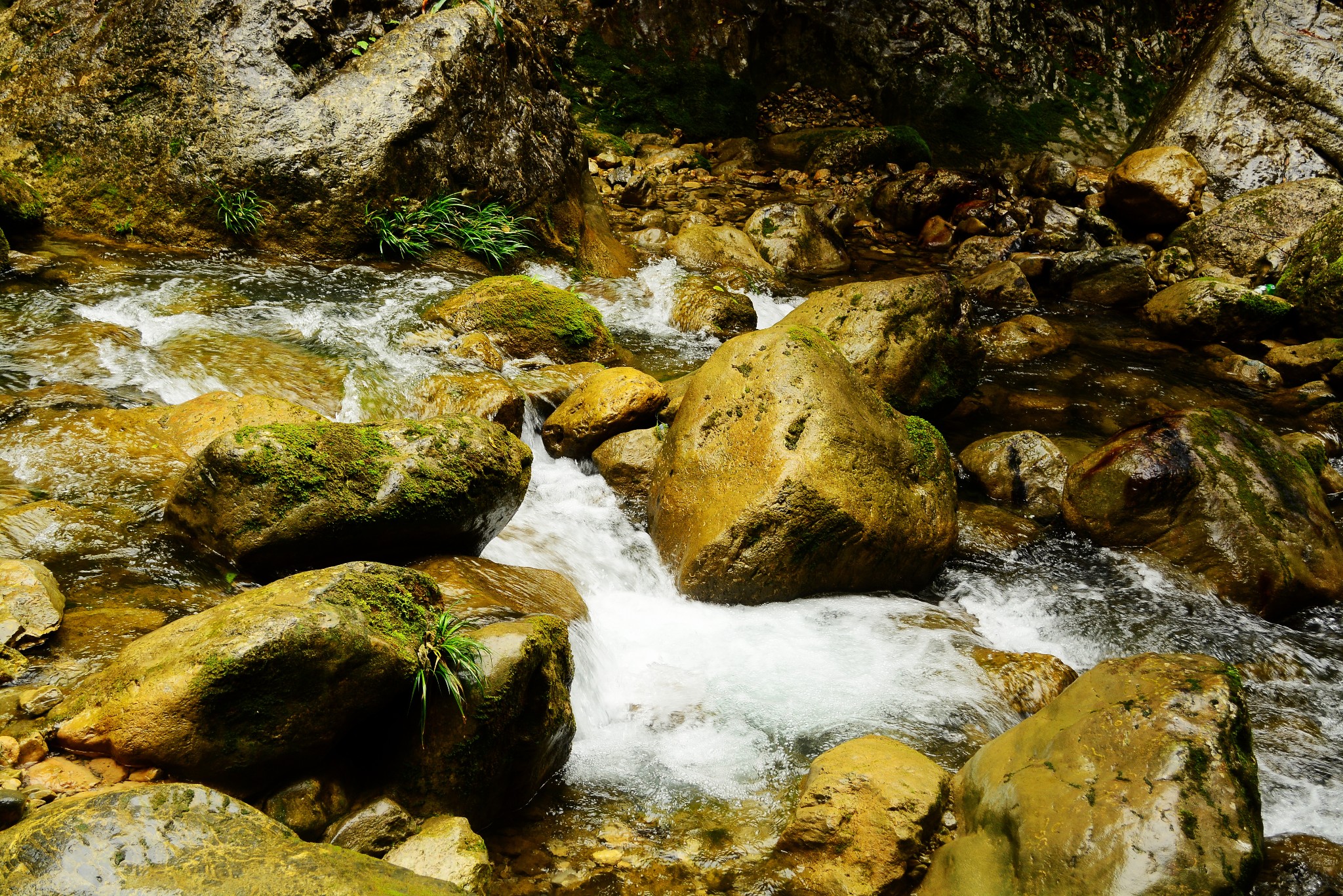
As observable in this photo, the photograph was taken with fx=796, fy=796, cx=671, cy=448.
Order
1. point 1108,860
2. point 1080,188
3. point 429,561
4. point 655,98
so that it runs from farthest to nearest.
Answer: point 655,98
point 1080,188
point 429,561
point 1108,860

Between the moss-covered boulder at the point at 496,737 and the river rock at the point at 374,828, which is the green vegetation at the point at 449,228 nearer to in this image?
the moss-covered boulder at the point at 496,737

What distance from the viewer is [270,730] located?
2.71 metres

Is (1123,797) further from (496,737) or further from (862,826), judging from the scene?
(496,737)

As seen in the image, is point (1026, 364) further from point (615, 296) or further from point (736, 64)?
point (736, 64)

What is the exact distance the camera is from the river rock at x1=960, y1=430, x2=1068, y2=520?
6.66m

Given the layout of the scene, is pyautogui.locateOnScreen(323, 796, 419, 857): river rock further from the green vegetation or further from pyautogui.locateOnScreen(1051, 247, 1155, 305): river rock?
pyautogui.locateOnScreen(1051, 247, 1155, 305): river rock

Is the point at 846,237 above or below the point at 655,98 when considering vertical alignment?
below

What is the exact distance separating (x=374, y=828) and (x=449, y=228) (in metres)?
7.36

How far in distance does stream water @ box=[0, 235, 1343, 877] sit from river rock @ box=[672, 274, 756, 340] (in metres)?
1.19

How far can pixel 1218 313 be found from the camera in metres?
10.2

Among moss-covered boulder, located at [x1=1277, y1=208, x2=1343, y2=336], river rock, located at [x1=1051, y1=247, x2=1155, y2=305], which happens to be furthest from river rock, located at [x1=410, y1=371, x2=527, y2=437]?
moss-covered boulder, located at [x1=1277, y1=208, x2=1343, y2=336]

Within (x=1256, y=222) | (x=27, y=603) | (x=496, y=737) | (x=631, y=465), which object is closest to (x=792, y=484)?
(x=631, y=465)

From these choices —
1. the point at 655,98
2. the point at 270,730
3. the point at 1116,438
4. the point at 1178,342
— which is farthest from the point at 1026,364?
the point at 655,98

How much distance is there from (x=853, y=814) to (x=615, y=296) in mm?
7303
